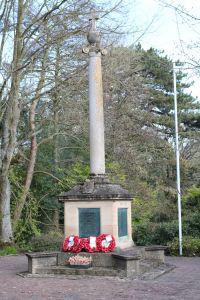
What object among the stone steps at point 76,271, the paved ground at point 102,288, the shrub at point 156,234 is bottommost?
the paved ground at point 102,288

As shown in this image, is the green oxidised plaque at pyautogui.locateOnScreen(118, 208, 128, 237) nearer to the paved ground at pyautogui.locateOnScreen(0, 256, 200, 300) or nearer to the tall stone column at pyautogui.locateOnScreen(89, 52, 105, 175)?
the tall stone column at pyautogui.locateOnScreen(89, 52, 105, 175)

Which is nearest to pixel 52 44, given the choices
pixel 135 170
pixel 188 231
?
pixel 188 231

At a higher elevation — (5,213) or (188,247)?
(5,213)

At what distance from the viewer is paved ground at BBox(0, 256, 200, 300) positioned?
28.9 ft

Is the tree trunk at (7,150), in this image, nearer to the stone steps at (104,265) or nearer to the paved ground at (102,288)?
the stone steps at (104,265)

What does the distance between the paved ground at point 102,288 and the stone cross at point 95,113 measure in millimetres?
3302

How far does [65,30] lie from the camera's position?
16547 millimetres

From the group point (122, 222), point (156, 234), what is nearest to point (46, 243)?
point (156, 234)

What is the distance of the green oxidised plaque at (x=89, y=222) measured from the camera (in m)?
12.3

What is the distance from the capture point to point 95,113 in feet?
43.0

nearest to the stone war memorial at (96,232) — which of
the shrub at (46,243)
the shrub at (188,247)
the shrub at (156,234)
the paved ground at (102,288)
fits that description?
the paved ground at (102,288)

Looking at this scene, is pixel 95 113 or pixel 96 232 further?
pixel 95 113

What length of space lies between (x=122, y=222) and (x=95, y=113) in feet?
10.2

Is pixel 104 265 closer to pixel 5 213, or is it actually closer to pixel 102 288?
pixel 102 288
